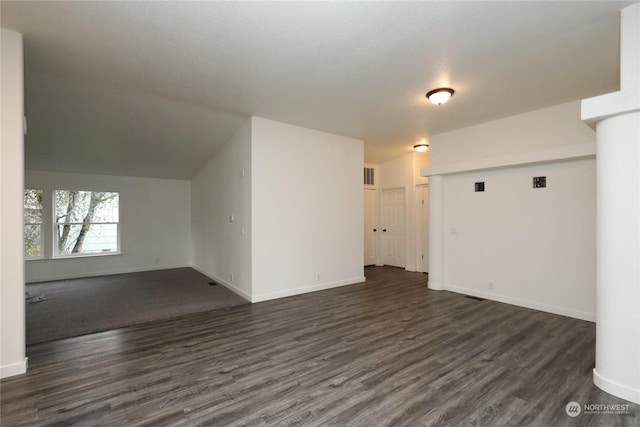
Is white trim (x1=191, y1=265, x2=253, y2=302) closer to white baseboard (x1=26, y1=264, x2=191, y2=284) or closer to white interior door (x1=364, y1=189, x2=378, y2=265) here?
white baseboard (x1=26, y1=264, x2=191, y2=284)

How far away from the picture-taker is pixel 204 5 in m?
2.18

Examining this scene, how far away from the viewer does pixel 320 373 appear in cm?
249

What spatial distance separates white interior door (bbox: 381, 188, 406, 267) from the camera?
746cm

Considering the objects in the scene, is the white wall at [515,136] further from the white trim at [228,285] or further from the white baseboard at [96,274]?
the white baseboard at [96,274]

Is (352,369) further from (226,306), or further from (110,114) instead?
(110,114)

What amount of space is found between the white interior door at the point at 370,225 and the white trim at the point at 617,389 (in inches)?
221

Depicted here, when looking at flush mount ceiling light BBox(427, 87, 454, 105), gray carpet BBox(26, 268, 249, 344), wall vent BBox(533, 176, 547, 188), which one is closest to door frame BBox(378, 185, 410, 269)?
wall vent BBox(533, 176, 547, 188)

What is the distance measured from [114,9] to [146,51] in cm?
60

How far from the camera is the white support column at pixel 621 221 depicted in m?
2.09

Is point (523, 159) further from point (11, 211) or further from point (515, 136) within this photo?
point (11, 211)

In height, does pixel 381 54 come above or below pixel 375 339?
above

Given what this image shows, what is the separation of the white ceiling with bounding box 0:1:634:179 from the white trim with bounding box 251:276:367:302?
2.84 m

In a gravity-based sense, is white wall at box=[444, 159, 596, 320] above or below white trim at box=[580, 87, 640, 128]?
below

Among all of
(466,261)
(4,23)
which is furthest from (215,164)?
(466,261)
